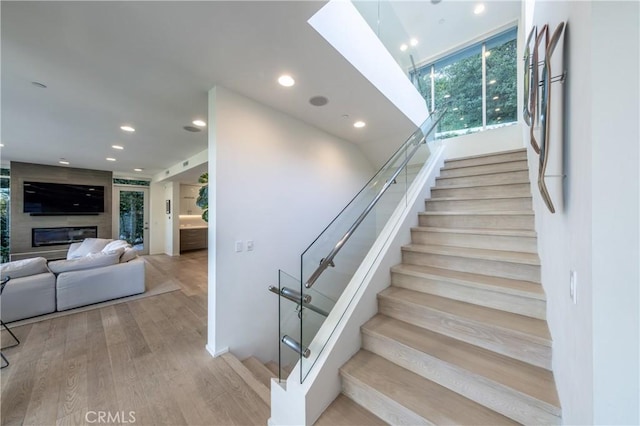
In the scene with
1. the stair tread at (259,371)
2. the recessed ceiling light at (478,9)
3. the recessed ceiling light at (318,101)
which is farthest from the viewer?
the recessed ceiling light at (478,9)

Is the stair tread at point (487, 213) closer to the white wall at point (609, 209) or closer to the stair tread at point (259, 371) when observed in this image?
the white wall at point (609, 209)

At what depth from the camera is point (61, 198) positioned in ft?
21.6

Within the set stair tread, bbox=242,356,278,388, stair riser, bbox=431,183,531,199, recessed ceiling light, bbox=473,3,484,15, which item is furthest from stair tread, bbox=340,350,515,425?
recessed ceiling light, bbox=473,3,484,15

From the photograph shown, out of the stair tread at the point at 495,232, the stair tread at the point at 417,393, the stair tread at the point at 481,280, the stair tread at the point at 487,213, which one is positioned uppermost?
the stair tread at the point at 487,213

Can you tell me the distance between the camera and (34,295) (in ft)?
10.6

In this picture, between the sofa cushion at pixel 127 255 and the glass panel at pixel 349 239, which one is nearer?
the glass panel at pixel 349 239

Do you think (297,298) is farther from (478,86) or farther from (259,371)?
(478,86)

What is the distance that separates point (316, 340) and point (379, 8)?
4.02 meters

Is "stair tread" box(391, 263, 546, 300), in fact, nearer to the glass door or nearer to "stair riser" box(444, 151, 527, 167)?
"stair riser" box(444, 151, 527, 167)

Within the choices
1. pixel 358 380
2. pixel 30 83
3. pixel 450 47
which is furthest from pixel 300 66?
pixel 450 47

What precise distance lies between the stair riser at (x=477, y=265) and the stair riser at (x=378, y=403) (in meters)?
1.36

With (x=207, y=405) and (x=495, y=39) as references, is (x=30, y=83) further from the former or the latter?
(x=495, y=39)

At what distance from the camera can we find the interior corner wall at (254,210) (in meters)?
2.50

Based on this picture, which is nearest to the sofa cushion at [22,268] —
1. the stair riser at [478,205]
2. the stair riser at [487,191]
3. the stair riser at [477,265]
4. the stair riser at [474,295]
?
the stair riser at [474,295]
